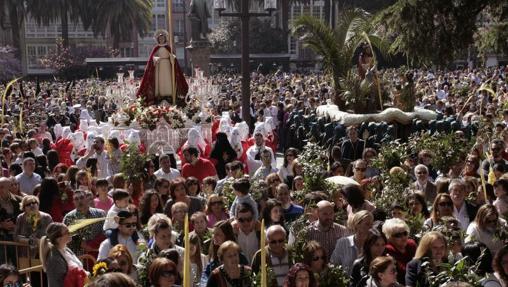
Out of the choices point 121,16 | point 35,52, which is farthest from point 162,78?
point 35,52

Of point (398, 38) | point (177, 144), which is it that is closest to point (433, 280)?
point (398, 38)

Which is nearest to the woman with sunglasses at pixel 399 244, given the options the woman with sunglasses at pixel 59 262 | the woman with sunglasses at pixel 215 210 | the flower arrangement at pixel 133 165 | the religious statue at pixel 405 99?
the woman with sunglasses at pixel 215 210

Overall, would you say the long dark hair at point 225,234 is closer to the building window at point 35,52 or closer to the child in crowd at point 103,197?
the child in crowd at point 103,197

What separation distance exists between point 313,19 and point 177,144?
6686mm

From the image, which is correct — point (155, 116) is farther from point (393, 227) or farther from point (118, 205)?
point (393, 227)

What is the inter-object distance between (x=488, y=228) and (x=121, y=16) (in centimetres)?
5667

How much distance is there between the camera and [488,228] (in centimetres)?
716

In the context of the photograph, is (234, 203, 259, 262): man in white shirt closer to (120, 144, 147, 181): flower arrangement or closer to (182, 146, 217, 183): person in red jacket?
(120, 144, 147, 181): flower arrangement

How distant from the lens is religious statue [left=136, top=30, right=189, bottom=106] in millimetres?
19250

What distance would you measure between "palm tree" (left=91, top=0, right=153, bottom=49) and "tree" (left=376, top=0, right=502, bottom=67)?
5176cm

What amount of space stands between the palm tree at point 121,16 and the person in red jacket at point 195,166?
51.1m

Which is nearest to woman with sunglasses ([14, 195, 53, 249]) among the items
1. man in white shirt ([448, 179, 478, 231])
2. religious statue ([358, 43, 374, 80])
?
man in white shirt ([448, 179, 478, 231])

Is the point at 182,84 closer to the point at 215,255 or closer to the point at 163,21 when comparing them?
the point at 215,255

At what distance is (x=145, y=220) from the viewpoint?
8406 millimetres
